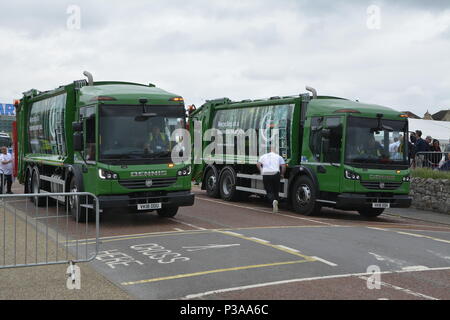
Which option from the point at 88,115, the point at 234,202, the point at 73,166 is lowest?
the point at 234,202

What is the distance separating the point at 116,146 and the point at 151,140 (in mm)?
→ 800

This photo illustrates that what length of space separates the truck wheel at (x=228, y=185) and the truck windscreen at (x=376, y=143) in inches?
206

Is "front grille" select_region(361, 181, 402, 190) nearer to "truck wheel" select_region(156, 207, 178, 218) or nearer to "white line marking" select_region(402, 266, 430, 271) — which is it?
"truck wheel" select_region(156, 207, 178, 218)

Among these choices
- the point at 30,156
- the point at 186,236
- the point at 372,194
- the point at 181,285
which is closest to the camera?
the point at 181,285

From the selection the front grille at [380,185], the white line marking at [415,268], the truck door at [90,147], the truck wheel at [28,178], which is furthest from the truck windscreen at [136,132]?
the truck wheel at [28,178]

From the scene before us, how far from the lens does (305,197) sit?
52.4 feet

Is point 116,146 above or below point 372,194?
above

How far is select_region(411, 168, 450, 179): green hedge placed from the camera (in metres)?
18.9

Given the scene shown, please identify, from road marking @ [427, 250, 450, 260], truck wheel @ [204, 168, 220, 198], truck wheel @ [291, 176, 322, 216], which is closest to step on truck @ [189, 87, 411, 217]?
truck wheel @ [291, 176, 322, 216]

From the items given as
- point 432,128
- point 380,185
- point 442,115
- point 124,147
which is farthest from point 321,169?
point 442,115

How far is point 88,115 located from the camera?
13211 millimetres

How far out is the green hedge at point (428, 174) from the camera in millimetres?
18869
